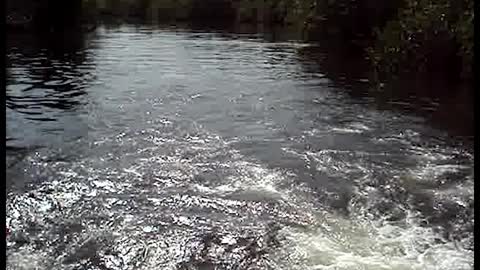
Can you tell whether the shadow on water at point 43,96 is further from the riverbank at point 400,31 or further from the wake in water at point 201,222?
the riverbank at point 400,31

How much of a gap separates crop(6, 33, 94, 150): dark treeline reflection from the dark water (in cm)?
8

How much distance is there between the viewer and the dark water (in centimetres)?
689

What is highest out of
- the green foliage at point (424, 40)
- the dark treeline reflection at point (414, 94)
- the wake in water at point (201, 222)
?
the green foliage at point (424, 40)

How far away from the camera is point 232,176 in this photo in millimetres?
9766

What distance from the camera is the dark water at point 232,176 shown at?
6.89m

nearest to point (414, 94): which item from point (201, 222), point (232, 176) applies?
point (232, 176)

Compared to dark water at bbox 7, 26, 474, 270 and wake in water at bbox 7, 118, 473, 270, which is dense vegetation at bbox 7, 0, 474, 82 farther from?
wake in water at bbox 7, 118, 473, 270

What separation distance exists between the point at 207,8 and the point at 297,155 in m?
55.8

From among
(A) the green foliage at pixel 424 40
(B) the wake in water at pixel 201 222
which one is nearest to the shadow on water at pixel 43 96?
(B) the wake in water at pixel 201 222

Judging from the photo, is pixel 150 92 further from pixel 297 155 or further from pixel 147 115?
pixel 297 155

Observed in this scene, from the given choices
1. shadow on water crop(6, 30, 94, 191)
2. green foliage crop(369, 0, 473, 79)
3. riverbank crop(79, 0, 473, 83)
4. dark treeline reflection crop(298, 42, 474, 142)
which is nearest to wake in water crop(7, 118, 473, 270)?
shadow on water crop(6, 30, 94, 191)

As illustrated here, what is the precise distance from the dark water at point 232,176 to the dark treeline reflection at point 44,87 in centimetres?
8

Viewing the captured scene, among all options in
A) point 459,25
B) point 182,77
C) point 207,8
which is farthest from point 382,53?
point 207,8

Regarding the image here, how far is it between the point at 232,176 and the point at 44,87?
32.2ft
